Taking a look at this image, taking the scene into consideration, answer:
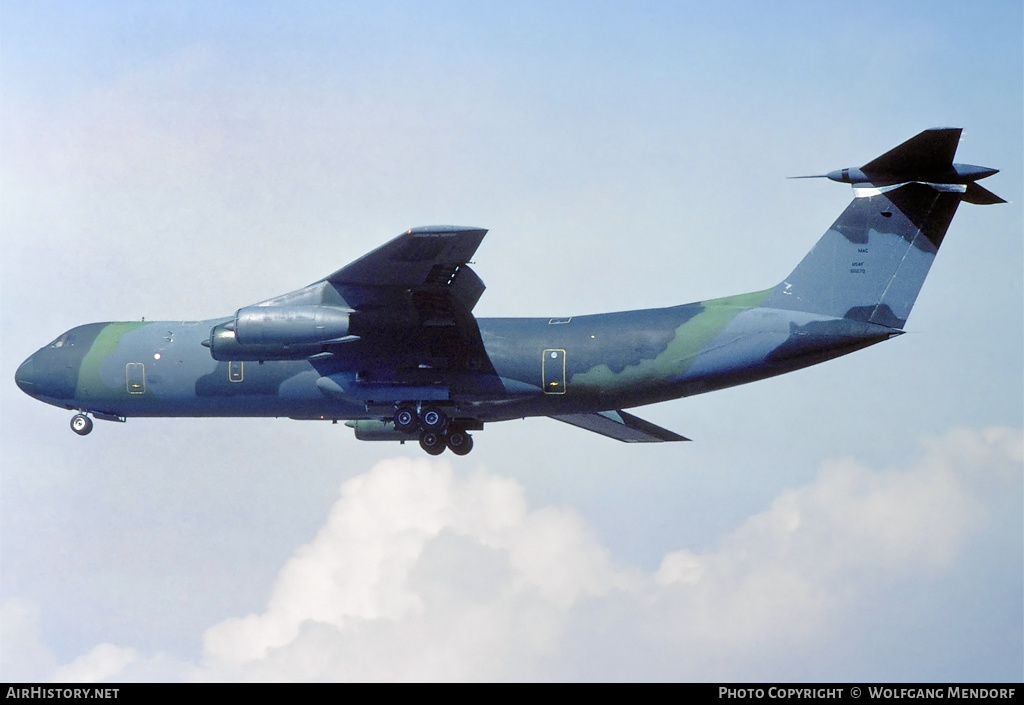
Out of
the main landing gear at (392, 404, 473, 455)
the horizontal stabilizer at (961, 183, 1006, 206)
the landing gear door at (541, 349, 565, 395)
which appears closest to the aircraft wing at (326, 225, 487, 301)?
the landing gear door at (541, 349, 565, 395)

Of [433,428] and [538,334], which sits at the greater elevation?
[538,334]

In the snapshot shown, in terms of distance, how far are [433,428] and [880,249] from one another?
7781 mm

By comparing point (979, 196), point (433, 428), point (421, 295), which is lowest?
point (433, 428)

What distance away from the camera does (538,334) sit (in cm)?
2233

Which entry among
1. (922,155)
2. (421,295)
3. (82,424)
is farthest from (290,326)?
(922,155)

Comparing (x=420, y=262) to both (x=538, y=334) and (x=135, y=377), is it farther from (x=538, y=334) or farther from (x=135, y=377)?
(x=135, y=377)

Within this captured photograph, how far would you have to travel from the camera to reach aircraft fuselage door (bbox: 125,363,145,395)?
23641mm

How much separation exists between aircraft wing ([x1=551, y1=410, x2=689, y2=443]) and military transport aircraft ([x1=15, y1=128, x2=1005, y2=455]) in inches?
131

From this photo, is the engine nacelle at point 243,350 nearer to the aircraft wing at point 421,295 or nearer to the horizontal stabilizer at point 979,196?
the aircraft wing at point 421,295

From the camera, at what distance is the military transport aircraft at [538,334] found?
21266mm

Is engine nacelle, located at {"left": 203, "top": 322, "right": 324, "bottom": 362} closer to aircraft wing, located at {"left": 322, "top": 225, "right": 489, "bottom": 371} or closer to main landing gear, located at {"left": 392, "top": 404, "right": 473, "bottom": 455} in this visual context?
aircraft wing, located at {"left": 322, "top": 225, "right": 489, "bottom": 371}

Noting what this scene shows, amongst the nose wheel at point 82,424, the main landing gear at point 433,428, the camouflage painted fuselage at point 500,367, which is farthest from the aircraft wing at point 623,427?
the nose wheel at point 82,424
